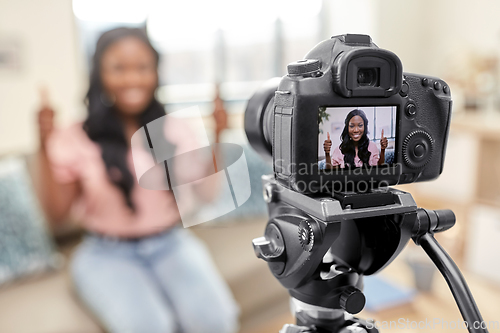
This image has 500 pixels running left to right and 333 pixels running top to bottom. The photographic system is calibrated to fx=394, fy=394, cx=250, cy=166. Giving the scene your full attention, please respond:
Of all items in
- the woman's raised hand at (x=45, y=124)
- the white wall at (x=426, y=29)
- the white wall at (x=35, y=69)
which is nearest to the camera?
the woman's raised hand at (x=45, y=124)

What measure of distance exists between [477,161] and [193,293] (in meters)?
1.60

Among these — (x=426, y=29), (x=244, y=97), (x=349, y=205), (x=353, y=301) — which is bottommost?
(x=244, y=97)

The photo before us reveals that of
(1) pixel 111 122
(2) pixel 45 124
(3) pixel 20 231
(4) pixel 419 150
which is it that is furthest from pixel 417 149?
(2) pixel 45 124

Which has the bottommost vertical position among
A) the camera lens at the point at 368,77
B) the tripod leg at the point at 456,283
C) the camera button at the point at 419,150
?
the tripod leg at the point at 456,283

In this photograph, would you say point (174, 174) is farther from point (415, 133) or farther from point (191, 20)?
point (191, 20)

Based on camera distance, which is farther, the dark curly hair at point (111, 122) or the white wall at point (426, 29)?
the white wall at point (426, 29)

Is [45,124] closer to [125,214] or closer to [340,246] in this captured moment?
[125,214]

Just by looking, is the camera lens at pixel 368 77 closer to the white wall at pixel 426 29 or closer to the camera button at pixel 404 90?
the camera button at pixel 404 90

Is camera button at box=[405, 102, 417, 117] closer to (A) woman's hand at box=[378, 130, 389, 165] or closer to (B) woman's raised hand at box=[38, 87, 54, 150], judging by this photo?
(A) woman's hand at box=[378, 130, 389, 165]

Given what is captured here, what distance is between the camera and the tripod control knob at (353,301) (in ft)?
1.52

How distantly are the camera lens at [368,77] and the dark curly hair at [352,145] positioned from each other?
3 centimetres

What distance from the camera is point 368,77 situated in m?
0.45

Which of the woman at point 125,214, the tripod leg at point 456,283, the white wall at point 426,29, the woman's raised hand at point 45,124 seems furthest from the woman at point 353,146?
the white wall at point 426,29

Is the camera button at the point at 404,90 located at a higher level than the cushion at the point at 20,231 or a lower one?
higher
